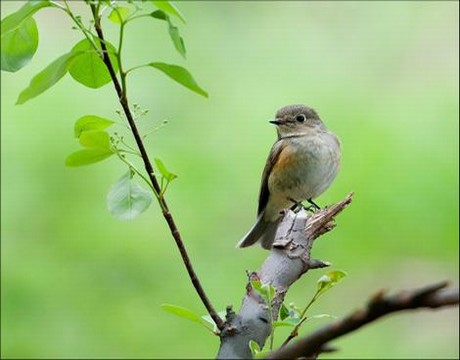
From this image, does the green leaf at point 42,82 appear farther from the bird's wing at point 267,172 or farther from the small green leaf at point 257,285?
the bird's wing at point 267,172

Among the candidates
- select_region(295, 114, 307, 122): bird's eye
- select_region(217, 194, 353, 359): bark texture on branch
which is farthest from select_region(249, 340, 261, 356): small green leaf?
select_region(295, 114, 307, 122): bird's eye

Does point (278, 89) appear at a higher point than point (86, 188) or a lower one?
higher

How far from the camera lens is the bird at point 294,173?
3113mm

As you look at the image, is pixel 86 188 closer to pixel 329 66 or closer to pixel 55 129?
pixel 55 129

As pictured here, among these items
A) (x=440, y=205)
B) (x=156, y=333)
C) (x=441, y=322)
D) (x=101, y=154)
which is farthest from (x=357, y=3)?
(x=101, y=154)

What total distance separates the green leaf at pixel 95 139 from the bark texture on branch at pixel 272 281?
220mm

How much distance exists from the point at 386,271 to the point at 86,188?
143cm

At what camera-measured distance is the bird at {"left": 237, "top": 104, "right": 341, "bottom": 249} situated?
3113mm

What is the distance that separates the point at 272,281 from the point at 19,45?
1.33ft

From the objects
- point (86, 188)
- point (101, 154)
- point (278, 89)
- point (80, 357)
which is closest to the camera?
point (101, 154)

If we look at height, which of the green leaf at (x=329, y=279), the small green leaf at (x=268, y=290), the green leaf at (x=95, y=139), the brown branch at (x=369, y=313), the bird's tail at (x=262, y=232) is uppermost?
the bird's tail at (x=262, y=232)

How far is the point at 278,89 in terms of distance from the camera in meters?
5.54

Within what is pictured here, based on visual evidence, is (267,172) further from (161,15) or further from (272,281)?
(161,15)

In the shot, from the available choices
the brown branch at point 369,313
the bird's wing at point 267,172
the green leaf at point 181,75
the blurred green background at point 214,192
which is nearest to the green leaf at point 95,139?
the green leaf at point 181,75
